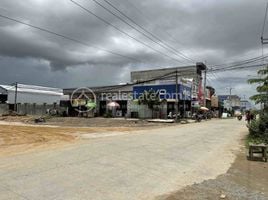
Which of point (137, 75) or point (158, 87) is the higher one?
point (137, 75)

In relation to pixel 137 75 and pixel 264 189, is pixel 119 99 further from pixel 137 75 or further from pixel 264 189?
pixel 264 189

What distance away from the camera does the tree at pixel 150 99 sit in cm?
4819

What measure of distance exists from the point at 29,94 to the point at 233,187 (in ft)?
246

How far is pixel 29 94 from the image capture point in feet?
257

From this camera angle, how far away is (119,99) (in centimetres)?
5734

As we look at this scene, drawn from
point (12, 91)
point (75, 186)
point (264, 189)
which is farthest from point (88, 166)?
point (12, 91)

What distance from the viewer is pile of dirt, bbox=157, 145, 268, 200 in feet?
25.4

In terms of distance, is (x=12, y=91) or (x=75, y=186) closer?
(x=75, y=186)

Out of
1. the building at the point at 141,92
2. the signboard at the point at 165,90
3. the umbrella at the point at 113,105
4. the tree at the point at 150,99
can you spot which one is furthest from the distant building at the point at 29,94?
the tree at the point at 150,99

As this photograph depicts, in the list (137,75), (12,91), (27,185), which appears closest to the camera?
(27,185)

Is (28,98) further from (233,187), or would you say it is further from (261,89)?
(233,187)

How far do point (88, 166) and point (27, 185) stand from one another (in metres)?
2.82

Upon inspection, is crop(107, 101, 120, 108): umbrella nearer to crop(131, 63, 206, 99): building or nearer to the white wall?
crop(131, 63, 206, 99): building

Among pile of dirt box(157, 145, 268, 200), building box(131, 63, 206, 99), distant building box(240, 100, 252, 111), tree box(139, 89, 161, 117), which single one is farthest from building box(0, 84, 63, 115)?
distant building box(240, 100, 252, 111)
